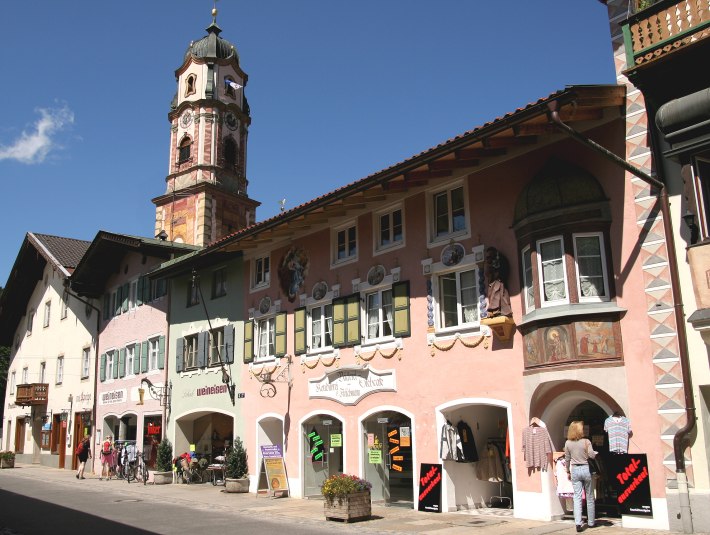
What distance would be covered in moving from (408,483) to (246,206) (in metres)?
24.0

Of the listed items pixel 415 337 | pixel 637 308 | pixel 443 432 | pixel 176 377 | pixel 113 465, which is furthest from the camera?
pixel 113 465

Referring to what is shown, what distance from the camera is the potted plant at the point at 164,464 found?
946 inches

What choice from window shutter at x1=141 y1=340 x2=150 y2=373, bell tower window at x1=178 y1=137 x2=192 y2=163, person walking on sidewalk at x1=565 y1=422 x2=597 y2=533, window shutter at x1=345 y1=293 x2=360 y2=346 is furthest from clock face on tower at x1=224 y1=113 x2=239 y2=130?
person walking on sidewalk at x1=565 y1=422 x2=597 y2=533

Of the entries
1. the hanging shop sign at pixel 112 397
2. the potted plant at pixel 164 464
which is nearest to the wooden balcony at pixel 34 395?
the hanging shop sign at pixel 112 397

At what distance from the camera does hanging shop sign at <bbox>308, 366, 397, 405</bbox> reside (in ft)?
54.4

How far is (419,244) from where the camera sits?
16172mm

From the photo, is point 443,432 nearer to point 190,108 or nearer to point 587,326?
point 587,326

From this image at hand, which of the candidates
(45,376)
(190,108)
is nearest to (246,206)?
(190,108)

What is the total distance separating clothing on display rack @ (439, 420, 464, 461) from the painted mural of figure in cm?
273

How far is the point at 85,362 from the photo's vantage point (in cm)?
3297

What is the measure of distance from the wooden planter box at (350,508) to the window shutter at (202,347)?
34.0 feet

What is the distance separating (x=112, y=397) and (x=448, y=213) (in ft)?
63.7

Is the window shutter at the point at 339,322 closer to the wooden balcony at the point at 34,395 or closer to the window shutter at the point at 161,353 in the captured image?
the window shutter at the point at 161,353

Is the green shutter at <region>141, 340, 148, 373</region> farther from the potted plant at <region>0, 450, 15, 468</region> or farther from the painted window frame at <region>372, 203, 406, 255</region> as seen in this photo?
the painted window frame at <region>372, 203, 406, 255</region>
